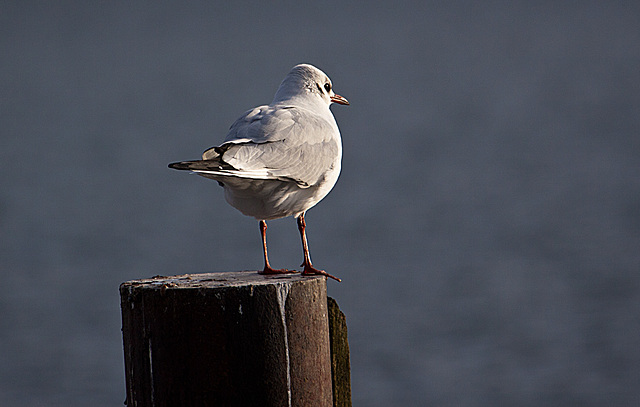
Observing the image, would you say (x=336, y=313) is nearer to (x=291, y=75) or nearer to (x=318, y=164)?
(x=318, y=164)

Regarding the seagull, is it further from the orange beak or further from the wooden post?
the orange beak

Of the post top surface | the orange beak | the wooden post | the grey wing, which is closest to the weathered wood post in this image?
the post top surface

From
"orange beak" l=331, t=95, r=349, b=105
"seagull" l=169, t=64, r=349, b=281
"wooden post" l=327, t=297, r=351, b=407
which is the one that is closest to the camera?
"wooden post" l=327, t=297, r=351, b=407

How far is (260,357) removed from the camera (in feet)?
8.11

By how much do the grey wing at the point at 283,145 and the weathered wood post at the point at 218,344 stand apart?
789mm

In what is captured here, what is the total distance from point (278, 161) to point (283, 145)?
112 millimetres

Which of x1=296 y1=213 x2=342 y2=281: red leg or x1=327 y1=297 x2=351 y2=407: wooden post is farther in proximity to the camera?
x1=296 y1=213 x2=342 y2=281: red leg

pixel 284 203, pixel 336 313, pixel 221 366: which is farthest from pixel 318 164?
pixel 221 366

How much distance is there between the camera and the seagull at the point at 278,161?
126 inches

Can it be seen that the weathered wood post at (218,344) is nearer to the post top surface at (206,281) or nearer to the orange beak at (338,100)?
the post top surface at (206,281)

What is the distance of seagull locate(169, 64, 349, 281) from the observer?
3197 millimetres

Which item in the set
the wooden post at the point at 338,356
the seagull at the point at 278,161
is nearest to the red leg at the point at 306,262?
the seagull at the point at 278,161

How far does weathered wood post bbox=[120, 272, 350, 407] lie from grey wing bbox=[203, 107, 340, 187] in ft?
2.59

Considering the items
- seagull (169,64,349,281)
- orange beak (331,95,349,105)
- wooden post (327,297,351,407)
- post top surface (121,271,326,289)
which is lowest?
wooden post (327,297,351,407)
